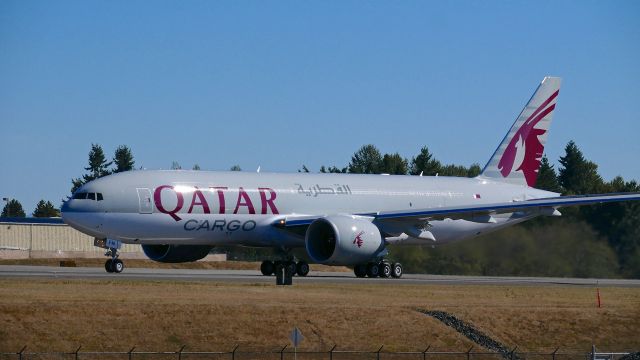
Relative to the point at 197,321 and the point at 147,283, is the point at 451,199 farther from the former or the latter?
the point at 197,321

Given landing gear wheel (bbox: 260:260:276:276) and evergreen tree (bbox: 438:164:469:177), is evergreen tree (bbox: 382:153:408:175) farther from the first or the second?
landing gear wheel (bbox: 260:260:276:276)

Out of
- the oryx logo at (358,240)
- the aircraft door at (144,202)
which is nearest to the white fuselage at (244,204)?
the aircraft door at (144,202)

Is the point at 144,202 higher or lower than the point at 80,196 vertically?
lower

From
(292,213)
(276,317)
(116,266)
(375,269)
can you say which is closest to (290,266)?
(292,213)

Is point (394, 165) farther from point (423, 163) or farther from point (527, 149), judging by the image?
point (527, 149)

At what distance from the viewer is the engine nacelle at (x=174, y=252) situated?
186ft

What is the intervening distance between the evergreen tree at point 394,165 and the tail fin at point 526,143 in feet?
159

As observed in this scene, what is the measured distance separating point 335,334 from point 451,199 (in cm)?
2551

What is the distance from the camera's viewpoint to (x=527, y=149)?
6700 cm

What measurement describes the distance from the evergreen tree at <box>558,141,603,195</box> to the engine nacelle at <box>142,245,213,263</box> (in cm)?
4338

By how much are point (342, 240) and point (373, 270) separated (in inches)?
176

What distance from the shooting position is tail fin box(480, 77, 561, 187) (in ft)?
218

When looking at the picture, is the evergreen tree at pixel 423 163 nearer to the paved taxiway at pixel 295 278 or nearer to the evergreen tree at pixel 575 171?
the evergreen tree at pixel 575 171

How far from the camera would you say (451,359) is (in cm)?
3747
